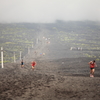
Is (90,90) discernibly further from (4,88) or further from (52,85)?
(4,88)

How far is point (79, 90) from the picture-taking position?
52.1ft

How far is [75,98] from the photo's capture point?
1387 centimetres

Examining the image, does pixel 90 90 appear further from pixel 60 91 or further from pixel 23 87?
pixel 23 87

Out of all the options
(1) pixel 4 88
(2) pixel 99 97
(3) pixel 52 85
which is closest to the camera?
(2) pixel 99 97

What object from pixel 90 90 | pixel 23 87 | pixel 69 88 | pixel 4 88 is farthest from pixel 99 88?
pixel 4 88

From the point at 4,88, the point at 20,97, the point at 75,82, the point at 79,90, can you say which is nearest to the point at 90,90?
the point at 79,90

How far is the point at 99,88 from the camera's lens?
53.2 ft

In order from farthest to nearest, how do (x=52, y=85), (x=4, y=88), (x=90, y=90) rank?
1. (x=52, y=85)
2. (x=4, y=88)
3. (x=90, y=90)

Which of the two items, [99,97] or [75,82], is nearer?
[99,97]

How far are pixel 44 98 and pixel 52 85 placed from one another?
378cm

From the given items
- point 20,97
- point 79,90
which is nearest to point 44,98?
point 20,97

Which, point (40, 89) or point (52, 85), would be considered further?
point (52, 85)

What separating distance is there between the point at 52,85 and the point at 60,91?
7.18 ft

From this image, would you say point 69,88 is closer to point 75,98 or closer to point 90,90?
point 90,90
